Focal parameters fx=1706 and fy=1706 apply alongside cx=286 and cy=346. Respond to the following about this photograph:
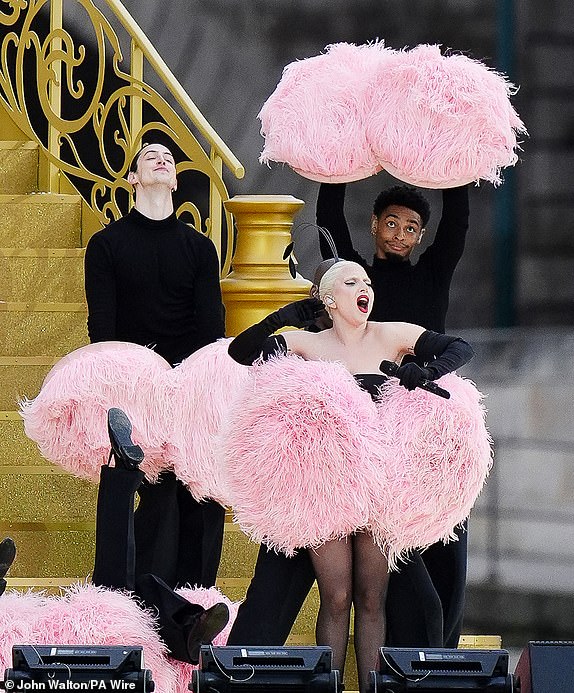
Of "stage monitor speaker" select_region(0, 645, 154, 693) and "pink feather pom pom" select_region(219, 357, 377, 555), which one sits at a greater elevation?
"pink feather pom pom" select_region(219, 357, 377, 555)

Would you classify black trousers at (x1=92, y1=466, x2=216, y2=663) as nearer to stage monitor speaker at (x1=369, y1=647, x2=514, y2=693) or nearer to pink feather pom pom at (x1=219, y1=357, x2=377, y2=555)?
pink feather pom pom at (x1=219, y1=357, x2=377, y2=555)

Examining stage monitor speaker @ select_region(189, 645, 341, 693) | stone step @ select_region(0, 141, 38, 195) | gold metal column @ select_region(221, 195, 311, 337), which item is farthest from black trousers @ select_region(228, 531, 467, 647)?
stone step @ select_region(0, 141, 38, 195)

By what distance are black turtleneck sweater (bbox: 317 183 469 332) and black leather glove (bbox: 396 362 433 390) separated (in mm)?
414

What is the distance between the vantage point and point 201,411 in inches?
165

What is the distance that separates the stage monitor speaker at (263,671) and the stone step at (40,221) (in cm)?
283

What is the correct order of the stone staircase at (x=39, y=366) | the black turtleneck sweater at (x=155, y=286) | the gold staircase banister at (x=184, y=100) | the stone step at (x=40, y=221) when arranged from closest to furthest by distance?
the black turtleneck sweater at (x=155, y=286)
the stone staircase at (x=39, y=366)
the gold staircase banister at (x=184, y=100)
the stone step at (x=40, y=221)

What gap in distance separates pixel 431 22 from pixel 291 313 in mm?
4232

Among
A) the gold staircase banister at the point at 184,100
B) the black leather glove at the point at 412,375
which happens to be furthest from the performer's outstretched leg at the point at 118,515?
the gold staircase banister at the point at 184,100

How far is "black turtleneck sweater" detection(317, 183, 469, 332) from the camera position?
3.96 meters

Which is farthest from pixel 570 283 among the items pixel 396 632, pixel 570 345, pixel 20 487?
pixel 396 632

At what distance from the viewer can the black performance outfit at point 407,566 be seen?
362 centimetres

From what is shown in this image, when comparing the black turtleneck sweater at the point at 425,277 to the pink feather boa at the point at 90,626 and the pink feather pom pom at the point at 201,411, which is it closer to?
the pink feather pom pom at the point at 201,411

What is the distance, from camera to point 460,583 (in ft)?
12.9

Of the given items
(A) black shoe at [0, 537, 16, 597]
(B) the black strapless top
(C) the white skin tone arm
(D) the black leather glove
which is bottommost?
(A) black shoe at [0, 537, 16, 597]
